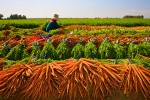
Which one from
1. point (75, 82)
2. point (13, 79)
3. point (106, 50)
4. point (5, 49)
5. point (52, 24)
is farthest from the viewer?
point (52, 24)

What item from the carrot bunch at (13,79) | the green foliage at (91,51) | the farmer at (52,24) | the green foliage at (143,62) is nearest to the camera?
the carrot bunch at (13,79)

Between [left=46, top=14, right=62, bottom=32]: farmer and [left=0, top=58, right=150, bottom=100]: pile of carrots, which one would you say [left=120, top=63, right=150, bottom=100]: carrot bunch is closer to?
[left=0, top=58, right=150, bottom=100]: pile of carrots

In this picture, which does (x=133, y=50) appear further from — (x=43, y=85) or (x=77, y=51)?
(x=43, y=85)

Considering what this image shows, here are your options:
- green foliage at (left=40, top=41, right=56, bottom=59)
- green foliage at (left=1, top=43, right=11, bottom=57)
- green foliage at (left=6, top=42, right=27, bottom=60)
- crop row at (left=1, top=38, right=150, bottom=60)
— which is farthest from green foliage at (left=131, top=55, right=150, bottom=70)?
green foliage at (left=1, top=43, right=11, bottom=57)

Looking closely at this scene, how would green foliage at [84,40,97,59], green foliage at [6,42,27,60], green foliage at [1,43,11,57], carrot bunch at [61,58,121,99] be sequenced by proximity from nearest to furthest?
carrot bunch at [61,58,121,99] → green foliage at [84,40,97,59] → green foliage at [6,42,27,60] → green foliage at [1,43,11,57]

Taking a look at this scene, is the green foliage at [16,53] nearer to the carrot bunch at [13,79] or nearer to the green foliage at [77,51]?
the green foliage at [77,51]

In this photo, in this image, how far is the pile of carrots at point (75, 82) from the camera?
424cm

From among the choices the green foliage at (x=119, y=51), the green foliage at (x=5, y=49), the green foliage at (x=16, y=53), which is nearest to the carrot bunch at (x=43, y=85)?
the green foliage at (x=16, y=53)

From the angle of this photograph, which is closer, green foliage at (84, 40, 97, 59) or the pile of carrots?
the pile of carrots

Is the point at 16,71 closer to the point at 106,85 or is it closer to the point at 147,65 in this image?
the point at 106,85

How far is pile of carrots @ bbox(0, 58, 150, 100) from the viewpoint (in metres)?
4.24

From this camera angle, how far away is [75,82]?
428 cm

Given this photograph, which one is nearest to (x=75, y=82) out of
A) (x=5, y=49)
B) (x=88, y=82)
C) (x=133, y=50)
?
(x=88, y=82)

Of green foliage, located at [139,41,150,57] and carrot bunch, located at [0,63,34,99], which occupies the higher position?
green foliage, located at [139,41,150,57]
